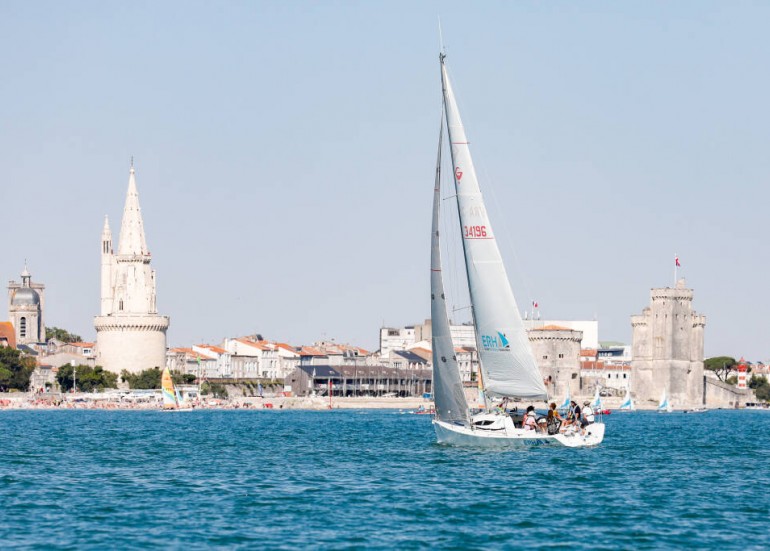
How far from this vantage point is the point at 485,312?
47.6 metres

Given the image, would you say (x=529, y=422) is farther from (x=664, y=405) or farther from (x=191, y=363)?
(x=191, y=363)

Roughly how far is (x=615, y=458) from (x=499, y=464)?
7.57 m

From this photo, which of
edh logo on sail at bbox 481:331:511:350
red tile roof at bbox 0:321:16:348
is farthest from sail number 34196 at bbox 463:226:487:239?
red tile roof at bbox 0:321:16:348

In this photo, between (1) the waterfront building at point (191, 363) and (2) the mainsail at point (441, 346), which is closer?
(2) the mainsail at point (441, 346)

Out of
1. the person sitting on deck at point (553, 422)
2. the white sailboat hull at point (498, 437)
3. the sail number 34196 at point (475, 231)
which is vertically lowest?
the white sailboat hull at point (498, 437)

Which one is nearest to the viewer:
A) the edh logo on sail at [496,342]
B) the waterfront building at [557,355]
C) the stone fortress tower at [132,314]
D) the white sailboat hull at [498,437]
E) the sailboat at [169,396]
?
the white sailboat hull at [498,437]

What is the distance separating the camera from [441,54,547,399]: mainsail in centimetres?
4728

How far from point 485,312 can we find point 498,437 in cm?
399

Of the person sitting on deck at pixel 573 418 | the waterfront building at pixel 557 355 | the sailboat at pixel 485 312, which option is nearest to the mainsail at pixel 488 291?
the sailboat at pixel 485 312

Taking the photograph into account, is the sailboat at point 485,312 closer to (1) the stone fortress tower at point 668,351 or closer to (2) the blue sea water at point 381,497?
(2) the blue sea water at point 381,497

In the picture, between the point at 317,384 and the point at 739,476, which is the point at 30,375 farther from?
the point at 739,476

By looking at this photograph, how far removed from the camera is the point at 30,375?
541ft

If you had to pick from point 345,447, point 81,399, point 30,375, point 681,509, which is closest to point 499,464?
point 681,509

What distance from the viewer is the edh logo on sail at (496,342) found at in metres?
47.5
